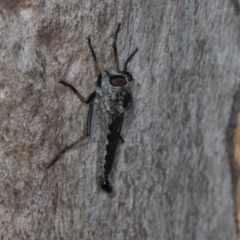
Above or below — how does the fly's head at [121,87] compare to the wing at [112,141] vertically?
above

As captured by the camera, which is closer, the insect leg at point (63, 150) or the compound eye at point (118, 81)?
the insect leg at point (63, 150)

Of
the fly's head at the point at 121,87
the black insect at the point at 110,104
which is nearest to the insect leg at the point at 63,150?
the black insect at the point at 110,104

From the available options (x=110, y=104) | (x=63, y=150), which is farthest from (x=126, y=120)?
(x=63, y=150)

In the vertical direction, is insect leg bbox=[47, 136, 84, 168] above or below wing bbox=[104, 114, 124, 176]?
below

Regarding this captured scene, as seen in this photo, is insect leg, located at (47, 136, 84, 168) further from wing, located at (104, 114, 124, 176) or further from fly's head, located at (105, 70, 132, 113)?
fly's head, located at (105, 70, 132, 113)

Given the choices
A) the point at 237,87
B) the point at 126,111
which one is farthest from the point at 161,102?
the point at 237,87

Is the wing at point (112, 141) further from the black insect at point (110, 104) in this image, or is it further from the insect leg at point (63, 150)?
the insect leg at point (63, 150)

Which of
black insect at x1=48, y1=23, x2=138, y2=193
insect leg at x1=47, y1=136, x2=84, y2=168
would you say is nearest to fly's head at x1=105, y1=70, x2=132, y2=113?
black insect at x1=48, y1=23, x2=138, y2=193

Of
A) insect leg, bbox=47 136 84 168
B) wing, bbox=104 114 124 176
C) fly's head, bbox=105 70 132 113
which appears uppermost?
fly's head, bbox=105 70 132 113
